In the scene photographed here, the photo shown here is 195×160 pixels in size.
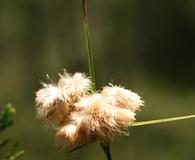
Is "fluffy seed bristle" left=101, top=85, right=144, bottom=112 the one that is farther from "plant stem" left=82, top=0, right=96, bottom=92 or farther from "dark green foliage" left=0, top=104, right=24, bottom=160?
"dark green foliage" left=0, top=104, right=24, bottom=160

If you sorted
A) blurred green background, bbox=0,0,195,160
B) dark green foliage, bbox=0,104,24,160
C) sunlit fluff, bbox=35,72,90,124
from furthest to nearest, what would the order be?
blurred green background, bbox=0,0,195,160 → sunlit fluff, bbox=35,72,90,124 → dark green foliage, bbox=0,104,24,160

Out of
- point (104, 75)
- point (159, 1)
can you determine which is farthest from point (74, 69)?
point (159, 1)

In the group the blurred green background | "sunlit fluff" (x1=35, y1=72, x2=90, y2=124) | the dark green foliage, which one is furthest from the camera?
the blurred green background

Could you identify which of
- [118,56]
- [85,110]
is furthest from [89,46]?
[118,56]

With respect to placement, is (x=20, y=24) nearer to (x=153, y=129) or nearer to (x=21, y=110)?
(x=21, y=110)

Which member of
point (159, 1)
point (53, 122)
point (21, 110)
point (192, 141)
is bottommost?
point (192, 141)

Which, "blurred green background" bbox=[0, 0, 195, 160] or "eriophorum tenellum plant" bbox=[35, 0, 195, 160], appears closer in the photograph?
"eriophorum tenellum plant" bbox=[35, 0, 195, 160]

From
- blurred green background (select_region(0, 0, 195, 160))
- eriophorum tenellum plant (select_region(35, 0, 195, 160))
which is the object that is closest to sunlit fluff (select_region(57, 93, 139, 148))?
eriophorum tenellum plant (select_region(35, 0, 195, 160))
